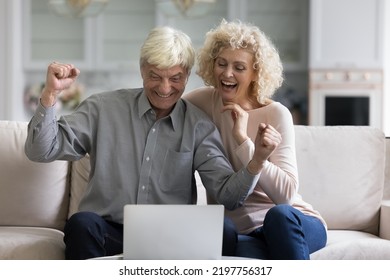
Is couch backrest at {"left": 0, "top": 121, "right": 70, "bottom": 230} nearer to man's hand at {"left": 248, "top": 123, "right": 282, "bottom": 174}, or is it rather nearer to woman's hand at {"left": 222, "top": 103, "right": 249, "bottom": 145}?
woman's hand at {"left": 222, "top": 103, "right": 249, "bottom": 145}

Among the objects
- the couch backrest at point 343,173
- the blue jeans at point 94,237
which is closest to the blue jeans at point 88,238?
the blue jeans at point 94,237

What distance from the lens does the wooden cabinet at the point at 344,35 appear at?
7.07 meters

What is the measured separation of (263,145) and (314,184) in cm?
87

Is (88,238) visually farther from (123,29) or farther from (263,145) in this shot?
(123,29)

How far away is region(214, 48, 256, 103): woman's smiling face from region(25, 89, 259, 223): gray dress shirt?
13cm

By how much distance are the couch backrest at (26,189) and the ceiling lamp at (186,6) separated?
2522mm

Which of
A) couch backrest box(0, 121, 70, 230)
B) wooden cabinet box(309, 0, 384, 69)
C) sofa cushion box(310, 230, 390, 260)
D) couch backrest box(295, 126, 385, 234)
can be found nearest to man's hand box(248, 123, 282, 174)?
sofa cushion box(310, 230, 390, 260)

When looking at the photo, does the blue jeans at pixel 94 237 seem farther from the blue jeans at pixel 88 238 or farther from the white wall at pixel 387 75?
the white wall at pixel 387 75

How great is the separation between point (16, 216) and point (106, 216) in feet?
2.00

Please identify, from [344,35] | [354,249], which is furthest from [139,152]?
[344,35]

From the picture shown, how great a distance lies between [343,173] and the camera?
3078 millimetres

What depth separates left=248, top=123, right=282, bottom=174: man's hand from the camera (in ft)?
7.32
